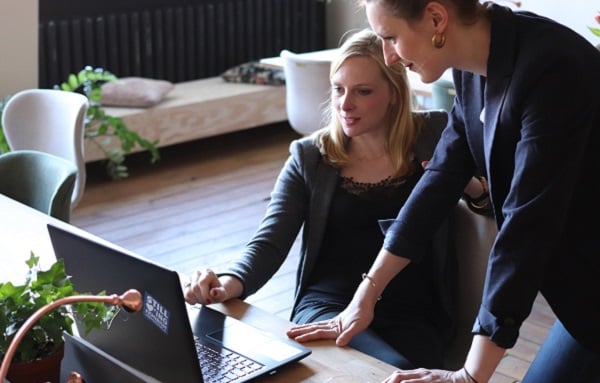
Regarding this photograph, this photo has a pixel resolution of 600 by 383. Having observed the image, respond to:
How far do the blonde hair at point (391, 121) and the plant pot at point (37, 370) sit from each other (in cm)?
101

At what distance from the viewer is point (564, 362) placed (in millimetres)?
1712

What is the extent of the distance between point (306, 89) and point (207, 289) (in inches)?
117

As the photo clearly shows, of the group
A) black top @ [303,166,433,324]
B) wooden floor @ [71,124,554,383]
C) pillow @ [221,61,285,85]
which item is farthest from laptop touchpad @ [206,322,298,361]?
pillow @ [221,61,285,85]

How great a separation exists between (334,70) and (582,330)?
40.9 inches

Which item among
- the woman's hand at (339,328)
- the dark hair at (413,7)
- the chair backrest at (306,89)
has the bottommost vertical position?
the chair backrest at (306,89)

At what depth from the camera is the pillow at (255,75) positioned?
649 centimetres

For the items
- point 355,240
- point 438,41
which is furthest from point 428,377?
point 355,240

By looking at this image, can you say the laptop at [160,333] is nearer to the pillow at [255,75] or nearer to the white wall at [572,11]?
the white wall at [572,11]

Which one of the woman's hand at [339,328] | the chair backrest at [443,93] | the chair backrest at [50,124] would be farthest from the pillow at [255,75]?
the woman's hand at [339,328]

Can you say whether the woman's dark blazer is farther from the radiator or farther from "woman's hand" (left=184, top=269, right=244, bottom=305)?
the radiator

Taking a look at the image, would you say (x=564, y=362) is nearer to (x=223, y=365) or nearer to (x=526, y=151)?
(x=526, y=151)

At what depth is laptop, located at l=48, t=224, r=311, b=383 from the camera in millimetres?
1488

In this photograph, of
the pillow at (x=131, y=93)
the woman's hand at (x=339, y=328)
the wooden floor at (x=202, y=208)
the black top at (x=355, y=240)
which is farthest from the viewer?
the pillow at (x=131, y=93)

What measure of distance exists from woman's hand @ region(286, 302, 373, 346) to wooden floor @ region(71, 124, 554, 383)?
1425mm
